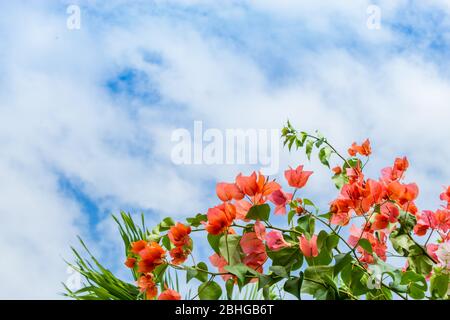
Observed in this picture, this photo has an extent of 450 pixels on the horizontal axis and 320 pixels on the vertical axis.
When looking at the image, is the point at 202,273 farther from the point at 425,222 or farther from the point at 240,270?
the point at 425,222

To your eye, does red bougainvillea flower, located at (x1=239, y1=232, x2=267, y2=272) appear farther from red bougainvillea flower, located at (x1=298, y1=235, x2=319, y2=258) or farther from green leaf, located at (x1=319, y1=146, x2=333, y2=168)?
green leaf, located at (x1=319, y1=146, x2=333, y2=168)

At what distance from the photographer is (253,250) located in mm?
666

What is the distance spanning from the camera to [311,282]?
622 mm

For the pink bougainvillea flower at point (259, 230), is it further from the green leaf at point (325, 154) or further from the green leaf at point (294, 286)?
the green leaf at point (325, 154)

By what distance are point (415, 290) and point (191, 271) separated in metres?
0.26

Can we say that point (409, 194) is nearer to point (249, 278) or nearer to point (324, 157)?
point (249, 278)

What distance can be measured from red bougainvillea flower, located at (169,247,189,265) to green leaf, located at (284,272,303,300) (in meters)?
0.17

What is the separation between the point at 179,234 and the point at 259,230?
0.35 feet

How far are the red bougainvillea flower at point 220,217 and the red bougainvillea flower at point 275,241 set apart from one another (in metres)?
0.05

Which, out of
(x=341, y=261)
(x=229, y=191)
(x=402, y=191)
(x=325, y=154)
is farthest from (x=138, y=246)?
(x=325, y=154)

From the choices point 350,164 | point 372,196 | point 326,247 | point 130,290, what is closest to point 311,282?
point 326,247

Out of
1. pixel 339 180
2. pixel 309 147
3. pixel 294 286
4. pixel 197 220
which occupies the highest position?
pixel 309 147

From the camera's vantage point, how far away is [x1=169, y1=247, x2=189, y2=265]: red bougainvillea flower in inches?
27.9
